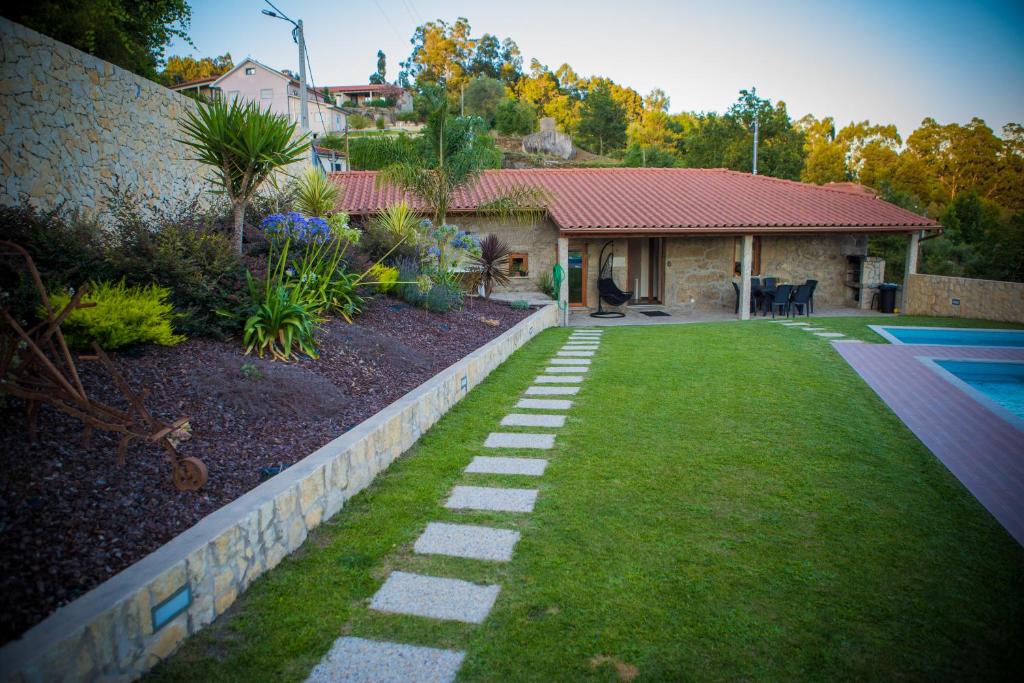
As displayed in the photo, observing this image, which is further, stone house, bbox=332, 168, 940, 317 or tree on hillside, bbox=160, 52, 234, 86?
tree on hillside, bbox=160, 52, 234, 86

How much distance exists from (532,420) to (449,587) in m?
2.94

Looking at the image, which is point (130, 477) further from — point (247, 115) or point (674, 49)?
point (674, 49)

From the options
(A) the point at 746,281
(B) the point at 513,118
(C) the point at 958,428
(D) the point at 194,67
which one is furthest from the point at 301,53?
(D) the point at 194,67

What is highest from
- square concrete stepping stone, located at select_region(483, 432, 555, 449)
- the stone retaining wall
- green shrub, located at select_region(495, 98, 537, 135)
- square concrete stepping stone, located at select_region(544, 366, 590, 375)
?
green shrub, located at select_region(495, 98, 537, 135)

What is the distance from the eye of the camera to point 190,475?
305 cm

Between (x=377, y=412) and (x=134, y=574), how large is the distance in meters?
2.62

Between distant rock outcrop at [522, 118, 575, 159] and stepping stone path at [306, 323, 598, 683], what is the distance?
38.5 meters

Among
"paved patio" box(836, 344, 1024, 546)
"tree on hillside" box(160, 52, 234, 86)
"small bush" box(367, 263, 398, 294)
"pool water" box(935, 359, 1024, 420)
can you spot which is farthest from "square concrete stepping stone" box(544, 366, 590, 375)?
"tree on hillside" box(160, 52, 234, 86)

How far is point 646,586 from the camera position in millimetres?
2928

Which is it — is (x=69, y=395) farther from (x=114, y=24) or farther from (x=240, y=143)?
(x=114, y=24)

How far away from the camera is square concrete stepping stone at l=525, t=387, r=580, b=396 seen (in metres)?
6.87

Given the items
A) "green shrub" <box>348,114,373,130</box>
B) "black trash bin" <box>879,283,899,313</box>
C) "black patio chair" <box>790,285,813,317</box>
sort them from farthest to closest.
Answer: "green shrub" <box>348,114,373,130</box> → "black trash bin" <box>879,283,899,313</box> → "black patio chair" <box>790,285,813,317</box>

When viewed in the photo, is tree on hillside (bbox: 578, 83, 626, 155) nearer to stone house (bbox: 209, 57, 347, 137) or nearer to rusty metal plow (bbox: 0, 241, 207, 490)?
stone house (bbox: 209, 57, 347, 137)

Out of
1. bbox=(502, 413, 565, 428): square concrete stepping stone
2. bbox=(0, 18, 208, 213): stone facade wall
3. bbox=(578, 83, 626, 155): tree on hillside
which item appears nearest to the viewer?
bbox=(502, 413, 565, 428): square concrete stepping stone
